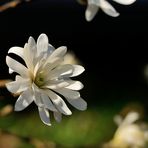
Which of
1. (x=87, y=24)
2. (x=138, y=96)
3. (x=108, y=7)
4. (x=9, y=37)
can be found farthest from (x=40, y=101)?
(x=87, y=24)

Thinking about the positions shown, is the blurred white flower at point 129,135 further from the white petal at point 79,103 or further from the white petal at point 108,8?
the white petal at point 108,8

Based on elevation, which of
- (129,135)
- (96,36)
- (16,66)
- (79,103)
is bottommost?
(96,36)

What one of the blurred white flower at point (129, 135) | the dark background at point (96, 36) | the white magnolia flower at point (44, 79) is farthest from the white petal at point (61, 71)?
the dark background at point (96, 36)

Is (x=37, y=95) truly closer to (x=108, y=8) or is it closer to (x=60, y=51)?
(x=60, y=51)

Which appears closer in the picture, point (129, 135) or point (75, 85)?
point (75, 85)

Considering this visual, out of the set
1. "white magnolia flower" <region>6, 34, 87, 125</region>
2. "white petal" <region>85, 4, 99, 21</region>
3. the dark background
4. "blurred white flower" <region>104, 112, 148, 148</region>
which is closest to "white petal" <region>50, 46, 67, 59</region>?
"white magnolia flower" <region>6, 34, 87, 125</region>

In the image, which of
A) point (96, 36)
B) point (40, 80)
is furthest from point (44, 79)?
point (96, 36)

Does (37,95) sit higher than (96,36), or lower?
higher
